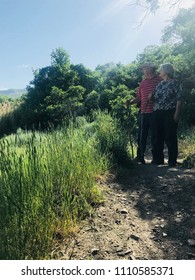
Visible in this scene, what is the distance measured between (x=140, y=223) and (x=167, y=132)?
8.39 feet

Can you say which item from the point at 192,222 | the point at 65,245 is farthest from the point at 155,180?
the point at 65,245

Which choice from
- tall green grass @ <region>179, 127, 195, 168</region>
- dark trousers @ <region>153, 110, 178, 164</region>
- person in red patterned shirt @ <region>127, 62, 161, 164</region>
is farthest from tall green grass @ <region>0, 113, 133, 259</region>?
tall green grass @ <region>179, 127, 195, 168</region>

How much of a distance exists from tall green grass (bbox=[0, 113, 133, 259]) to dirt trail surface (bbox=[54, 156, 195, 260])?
0.17 metres

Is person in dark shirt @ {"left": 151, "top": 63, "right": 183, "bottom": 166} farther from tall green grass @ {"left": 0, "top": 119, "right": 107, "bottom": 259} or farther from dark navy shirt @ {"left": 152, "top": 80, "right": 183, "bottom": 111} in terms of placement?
tall green grass @ {"left": 0, "top": 119, "right": 107, "bottom": 259}

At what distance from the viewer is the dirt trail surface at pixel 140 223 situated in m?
2.92

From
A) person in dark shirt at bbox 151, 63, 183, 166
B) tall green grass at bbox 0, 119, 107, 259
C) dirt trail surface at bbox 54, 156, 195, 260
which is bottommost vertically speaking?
dirt trail surface at bbox 54, 156, 195, 260

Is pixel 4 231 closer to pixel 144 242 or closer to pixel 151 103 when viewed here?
pixel 144 242

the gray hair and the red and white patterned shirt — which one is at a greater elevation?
the gray hair

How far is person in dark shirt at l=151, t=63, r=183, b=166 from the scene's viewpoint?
5609 millimetres

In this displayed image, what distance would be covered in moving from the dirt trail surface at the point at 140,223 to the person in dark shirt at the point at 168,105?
1.00m

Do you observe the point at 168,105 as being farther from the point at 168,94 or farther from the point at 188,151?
the point at 188,151

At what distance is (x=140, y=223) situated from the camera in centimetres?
347

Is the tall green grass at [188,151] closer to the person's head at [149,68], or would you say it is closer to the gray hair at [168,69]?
the gray hair at [168,69]

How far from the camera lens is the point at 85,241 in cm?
308
